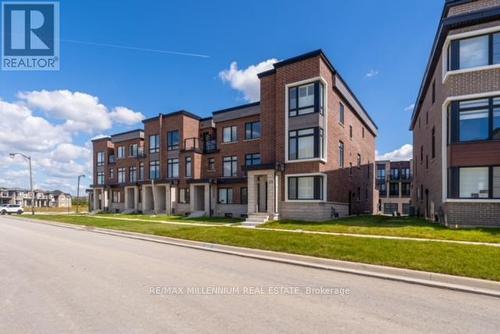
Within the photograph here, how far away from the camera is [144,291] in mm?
6098

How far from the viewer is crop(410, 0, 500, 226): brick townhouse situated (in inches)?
556

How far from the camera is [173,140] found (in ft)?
110

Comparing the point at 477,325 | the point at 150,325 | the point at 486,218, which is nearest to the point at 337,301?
the point at 477,325

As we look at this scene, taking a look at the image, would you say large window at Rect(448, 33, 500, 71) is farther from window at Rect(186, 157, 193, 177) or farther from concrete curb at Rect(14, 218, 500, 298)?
window at Rect(186, 157, 193, 177)

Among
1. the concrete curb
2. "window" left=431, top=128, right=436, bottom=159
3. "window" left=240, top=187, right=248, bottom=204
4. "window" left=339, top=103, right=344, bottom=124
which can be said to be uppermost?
"window" left=339, top=103, right=344, bottom=124

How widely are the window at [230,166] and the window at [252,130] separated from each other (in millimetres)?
2536

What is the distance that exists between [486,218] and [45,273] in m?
17.1

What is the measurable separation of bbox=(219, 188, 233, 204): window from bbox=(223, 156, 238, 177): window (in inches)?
63.1

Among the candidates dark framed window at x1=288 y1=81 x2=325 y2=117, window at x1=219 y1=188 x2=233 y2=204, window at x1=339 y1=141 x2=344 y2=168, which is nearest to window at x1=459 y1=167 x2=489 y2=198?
dark framed window at x1=288 y1=81 x2=325 y2=117

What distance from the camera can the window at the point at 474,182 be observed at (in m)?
14.2

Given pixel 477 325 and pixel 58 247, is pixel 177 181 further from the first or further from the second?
pixel 477 325

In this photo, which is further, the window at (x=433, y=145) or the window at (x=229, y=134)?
the window at (x=229, y=134)

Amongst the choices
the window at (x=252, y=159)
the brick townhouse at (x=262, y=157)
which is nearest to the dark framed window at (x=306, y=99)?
the brick townhouse at (x=262, y=157)

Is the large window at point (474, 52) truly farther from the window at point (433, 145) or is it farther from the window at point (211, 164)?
the window at point (211, 164)
